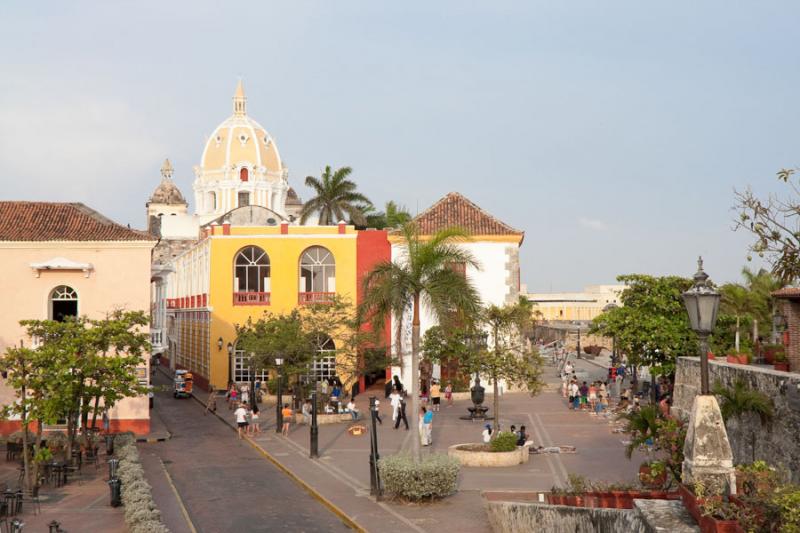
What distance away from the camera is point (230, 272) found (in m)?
40.1

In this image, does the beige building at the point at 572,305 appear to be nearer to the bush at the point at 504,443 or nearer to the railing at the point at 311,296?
the railing at the point at 311,296

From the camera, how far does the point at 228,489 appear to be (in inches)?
765

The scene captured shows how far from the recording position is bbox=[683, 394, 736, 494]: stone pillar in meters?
8.23

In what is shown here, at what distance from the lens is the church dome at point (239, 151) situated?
70188 millimetres

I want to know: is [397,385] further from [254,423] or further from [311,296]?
[254,423]

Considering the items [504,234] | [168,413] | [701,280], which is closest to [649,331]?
[504,234]

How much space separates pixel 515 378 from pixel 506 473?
13.1ft

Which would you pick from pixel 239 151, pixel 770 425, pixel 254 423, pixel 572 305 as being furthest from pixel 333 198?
pixel 572 305

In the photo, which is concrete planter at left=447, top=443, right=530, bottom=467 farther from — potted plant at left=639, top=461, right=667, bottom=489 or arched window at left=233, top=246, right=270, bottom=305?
arched window at left=233, top=246, right=270, bottom=305

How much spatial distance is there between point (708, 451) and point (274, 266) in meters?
32.7

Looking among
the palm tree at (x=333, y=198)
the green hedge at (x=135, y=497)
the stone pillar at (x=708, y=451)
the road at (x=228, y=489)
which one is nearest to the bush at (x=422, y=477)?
the road at (x=228, y=489)

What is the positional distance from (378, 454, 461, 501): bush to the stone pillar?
8797 mm

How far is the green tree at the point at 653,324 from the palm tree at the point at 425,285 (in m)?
12.6

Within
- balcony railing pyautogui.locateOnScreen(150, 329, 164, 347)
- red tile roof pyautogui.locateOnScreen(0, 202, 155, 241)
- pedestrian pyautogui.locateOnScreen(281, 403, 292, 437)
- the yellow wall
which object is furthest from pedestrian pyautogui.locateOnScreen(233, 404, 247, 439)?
the yellow wall
